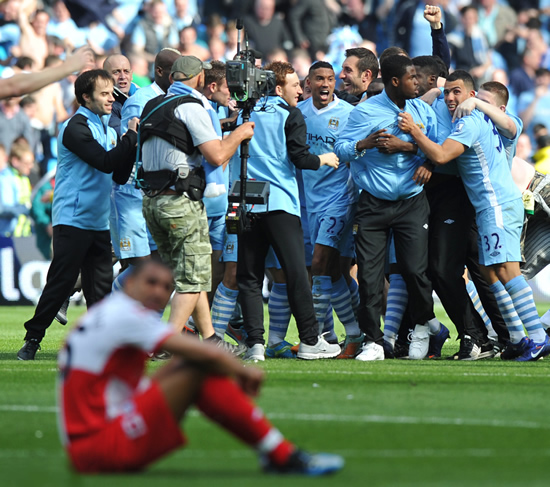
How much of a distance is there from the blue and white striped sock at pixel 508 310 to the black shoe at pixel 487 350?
1.70 ft

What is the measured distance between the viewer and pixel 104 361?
5.35 metres

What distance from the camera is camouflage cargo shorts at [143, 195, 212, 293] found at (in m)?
9.80

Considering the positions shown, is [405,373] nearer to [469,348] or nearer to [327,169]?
[469,348]

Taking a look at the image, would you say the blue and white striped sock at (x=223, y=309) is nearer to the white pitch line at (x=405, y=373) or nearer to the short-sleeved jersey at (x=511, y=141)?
the white pitch line at (x=405, y=373)

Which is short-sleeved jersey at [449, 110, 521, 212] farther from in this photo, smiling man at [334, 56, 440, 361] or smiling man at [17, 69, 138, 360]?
smiling man at [17, 69, 138, 360]

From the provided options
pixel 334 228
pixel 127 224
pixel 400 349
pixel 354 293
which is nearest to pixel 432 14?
pixel 334 228

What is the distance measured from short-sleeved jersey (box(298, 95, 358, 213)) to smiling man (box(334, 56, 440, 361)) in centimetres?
52

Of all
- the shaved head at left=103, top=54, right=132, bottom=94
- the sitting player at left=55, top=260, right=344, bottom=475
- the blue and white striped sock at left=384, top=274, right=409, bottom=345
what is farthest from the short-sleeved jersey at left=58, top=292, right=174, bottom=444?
the shaved head at left=103, top=54, right=132, bottom=94

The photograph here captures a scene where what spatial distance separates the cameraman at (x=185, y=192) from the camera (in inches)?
384

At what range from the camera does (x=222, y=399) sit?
5.24 m

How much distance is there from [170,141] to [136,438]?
16.0 ft

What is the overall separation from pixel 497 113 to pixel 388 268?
1.87 m

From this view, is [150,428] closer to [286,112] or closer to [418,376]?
[418,376]

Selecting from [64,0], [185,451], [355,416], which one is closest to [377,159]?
[355,416]
